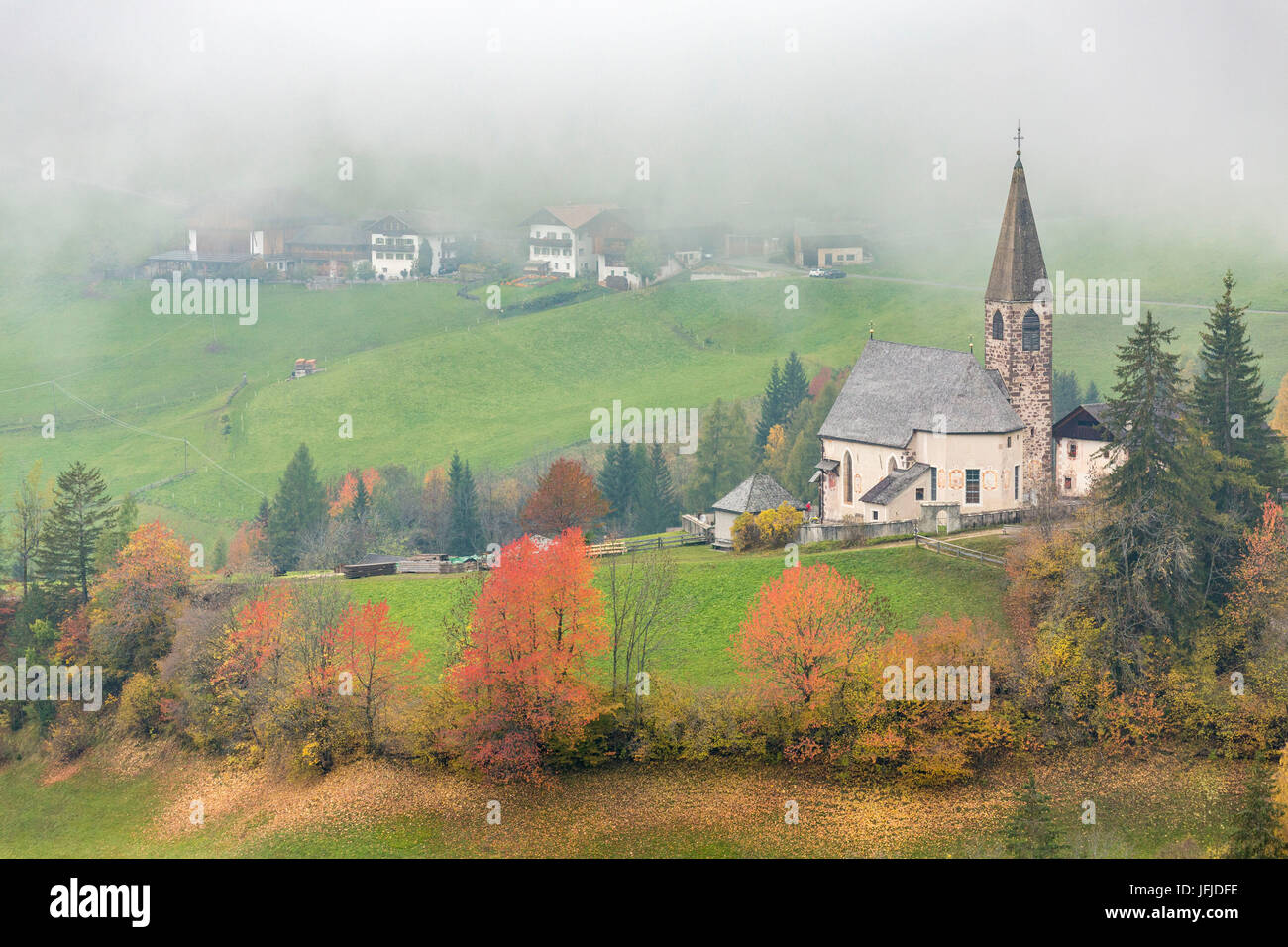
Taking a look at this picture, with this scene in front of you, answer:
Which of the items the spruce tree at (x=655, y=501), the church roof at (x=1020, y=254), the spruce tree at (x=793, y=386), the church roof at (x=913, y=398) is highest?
the church roof at (x=1020, y=254)

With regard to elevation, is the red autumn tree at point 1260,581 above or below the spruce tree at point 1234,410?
below

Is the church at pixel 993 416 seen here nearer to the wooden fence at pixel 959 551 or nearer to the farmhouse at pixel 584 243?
the wooden fence at pixel 959 551

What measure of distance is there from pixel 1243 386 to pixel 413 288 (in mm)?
109707

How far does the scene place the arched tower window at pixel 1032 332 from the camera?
3157 inches

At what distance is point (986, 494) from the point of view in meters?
79.5

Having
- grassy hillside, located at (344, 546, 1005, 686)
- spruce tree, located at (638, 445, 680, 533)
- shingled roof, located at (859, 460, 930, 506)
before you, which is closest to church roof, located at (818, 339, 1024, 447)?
shingled roof, located at (859, 460, 930, 506)

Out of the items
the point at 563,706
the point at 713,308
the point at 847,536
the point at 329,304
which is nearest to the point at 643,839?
the point at 563,706

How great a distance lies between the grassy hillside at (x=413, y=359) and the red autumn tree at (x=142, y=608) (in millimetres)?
38277

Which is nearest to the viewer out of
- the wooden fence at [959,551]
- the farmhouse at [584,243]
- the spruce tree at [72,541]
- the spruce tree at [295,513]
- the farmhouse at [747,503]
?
the wooden fence at [959,551]

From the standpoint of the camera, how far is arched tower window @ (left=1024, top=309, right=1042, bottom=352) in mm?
80188

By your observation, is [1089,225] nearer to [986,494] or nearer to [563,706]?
[986,494]

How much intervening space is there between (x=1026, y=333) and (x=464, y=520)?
42473 mm

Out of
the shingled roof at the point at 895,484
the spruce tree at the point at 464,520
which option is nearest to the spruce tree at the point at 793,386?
the spruce tree at the point at 464,520

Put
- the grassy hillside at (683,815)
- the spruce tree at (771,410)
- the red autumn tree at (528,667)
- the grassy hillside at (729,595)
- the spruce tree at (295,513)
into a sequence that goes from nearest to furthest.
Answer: the grassy hillside at (683,815)
the red autumn tree at (528,667)
the grassy hillside at (729,595)
the spruce tree at (295,513)
the spruce tree at (771,410)
